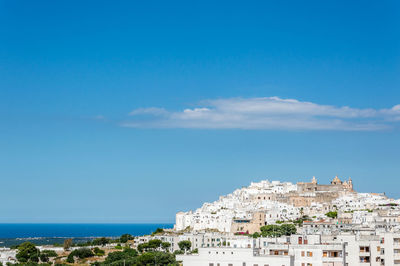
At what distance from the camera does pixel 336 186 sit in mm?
150625

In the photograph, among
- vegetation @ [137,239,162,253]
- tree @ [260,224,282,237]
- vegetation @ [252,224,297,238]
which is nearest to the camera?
vegetation @ [252,224,297,238]

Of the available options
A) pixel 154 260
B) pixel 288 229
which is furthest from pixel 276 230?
pixel 154 260

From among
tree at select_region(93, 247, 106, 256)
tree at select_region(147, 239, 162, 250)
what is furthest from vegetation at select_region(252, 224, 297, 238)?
tree at select_region(93, 247, 106, 256)

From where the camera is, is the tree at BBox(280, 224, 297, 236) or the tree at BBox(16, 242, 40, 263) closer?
the tree at BBox(16, 242, 40, 263)

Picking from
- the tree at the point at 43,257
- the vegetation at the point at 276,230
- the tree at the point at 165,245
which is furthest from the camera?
the tree at the point at 165,245

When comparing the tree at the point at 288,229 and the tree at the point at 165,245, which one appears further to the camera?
the tree at the point at 165,245

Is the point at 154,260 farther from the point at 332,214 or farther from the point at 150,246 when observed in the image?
the point at 332,214

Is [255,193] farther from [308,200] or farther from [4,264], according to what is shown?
[4,264]

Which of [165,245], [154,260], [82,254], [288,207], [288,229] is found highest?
[288,207]

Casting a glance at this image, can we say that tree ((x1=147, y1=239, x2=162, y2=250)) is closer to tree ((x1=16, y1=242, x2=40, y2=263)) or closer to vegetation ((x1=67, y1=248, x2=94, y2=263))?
vegetation ((x1=67, y1=248, x2=94, y2=263))

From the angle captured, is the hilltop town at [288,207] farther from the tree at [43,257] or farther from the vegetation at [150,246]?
the tree at [43,257]

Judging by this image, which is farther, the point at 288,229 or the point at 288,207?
the point at 288,207

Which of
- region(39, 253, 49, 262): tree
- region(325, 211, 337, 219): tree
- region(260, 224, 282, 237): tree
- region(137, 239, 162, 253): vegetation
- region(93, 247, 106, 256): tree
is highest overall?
region(325, 211, 337, 219): tree

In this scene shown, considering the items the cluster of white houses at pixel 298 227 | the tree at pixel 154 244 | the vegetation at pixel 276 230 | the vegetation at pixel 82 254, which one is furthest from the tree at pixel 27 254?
the vegetation at pixel 276 230
